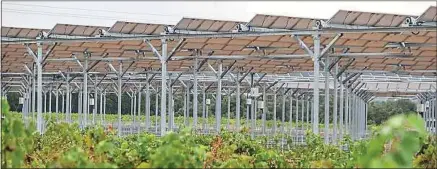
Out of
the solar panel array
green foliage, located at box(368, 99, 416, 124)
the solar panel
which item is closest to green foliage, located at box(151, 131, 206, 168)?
the solar panel

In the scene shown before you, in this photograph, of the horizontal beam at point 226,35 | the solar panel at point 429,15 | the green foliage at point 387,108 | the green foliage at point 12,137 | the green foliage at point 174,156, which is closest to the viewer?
the green foliage at point 174,156

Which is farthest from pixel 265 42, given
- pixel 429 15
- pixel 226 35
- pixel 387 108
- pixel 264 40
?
pixel 387 108

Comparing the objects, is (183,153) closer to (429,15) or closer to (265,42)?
(429,15)

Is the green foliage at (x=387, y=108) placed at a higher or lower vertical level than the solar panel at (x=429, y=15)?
lower

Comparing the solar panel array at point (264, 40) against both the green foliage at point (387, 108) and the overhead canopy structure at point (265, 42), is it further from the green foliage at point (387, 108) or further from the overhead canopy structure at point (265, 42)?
the green foliage at point (387, 108)

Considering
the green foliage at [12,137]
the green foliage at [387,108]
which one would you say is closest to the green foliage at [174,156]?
the green foliage at [12,137]

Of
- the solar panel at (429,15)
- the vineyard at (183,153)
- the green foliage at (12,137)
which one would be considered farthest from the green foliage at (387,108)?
the green foliage at (12,137)

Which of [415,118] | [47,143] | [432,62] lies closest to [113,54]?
[432,62]

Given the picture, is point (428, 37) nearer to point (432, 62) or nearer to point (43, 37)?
point (432, 62)

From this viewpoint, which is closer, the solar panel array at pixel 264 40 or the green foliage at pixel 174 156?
the green foliage at pixel 174 156

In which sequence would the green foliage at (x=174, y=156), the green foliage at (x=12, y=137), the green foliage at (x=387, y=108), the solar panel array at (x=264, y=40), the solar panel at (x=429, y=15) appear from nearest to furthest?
the green foliage at (x=174, y=156) → the green foliage at (x=12, y=137) → the solar panel at (x=429, y=15) → the solar panel array at (x=264, y=40) → the green foliage at (x=387, y=108)

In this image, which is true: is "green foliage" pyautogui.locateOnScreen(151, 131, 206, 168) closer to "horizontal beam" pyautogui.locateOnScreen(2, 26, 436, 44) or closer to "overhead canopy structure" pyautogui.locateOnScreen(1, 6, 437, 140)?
"overhead canopy structure" pyautogui.locateOnScreen(1, 6, 437, 140)

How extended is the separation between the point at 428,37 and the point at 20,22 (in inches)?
428

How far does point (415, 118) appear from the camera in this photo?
3680 mm
